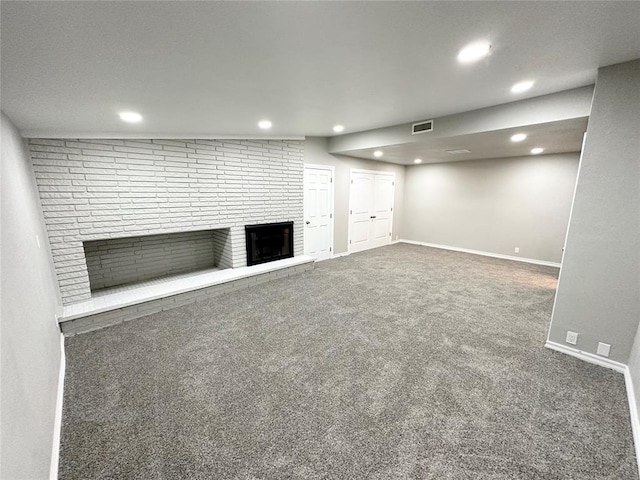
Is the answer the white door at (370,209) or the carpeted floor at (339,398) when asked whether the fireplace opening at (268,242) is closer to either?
the carpeted floor at (339,398)

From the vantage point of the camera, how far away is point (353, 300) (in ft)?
11.9

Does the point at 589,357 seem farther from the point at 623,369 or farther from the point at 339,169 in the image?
the point at 339,169

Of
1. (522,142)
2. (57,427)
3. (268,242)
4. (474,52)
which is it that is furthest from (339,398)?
(522,142)

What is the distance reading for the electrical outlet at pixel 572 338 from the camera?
93.9 inches

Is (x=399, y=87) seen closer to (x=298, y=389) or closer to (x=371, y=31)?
(x=371, y=31)

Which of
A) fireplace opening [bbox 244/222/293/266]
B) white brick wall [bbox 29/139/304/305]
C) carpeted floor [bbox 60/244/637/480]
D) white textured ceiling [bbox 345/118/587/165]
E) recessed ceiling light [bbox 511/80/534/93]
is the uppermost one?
recessed ceiling light [bbox 511/80/534/93]

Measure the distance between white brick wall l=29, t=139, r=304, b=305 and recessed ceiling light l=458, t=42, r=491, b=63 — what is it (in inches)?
130

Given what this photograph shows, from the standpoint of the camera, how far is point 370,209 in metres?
6.58

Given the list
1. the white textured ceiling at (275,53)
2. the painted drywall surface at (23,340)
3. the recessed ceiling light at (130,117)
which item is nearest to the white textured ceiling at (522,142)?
the white textured ceiling at (275,53)

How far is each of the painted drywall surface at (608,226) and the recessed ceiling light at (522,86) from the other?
0.43 metres

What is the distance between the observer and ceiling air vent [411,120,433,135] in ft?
11.6

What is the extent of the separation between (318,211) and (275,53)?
393 centimetres

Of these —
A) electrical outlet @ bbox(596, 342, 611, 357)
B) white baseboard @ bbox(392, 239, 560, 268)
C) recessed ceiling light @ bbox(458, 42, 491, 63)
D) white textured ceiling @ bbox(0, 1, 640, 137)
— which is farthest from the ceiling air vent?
white baseboard @ bbox(392, 239, 560, 268)

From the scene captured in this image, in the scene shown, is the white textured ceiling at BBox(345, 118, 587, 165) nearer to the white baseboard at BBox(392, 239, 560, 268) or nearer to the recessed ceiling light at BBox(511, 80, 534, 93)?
the recessed ceiling light at BBox(511, 80, 534, 93)
